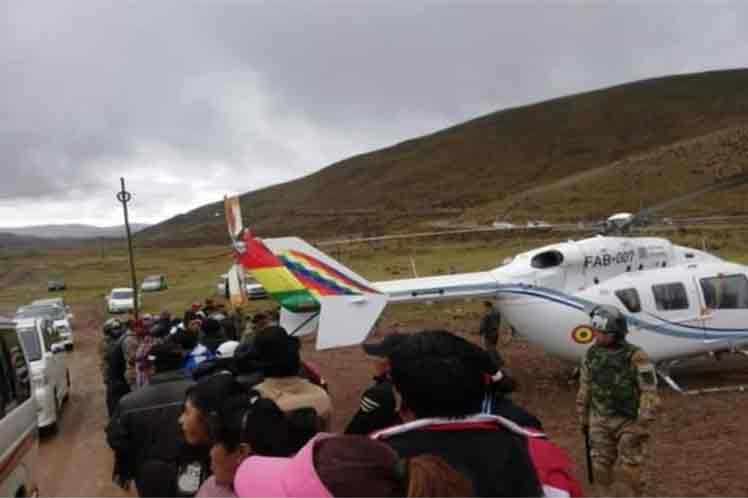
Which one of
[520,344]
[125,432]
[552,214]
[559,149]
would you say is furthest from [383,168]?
[125,432]

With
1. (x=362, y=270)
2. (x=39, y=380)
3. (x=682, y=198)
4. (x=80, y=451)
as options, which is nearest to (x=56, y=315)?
(x=39, y=380)

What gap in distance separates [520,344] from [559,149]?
4748 inches

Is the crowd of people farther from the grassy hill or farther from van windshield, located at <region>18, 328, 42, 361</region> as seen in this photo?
the grassy hill

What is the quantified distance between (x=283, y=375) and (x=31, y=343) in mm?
8387

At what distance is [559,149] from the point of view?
13038cm

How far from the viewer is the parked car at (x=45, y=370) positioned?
32.5 ft

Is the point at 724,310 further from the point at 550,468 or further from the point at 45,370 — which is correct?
the point at 45,370

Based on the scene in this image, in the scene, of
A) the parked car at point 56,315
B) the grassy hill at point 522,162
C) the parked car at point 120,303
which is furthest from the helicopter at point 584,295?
the grassy hill at point 522,162

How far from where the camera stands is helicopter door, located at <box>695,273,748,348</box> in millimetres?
10336

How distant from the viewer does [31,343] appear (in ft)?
35.6

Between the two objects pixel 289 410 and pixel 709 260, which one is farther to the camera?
pixel 709 260

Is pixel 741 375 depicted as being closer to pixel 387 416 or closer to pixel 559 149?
pixel 387 416

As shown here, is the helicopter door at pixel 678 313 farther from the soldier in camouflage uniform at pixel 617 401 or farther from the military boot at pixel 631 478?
the military boot at pixel 631 478

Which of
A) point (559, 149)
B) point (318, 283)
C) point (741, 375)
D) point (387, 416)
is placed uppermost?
point (559, 149)
